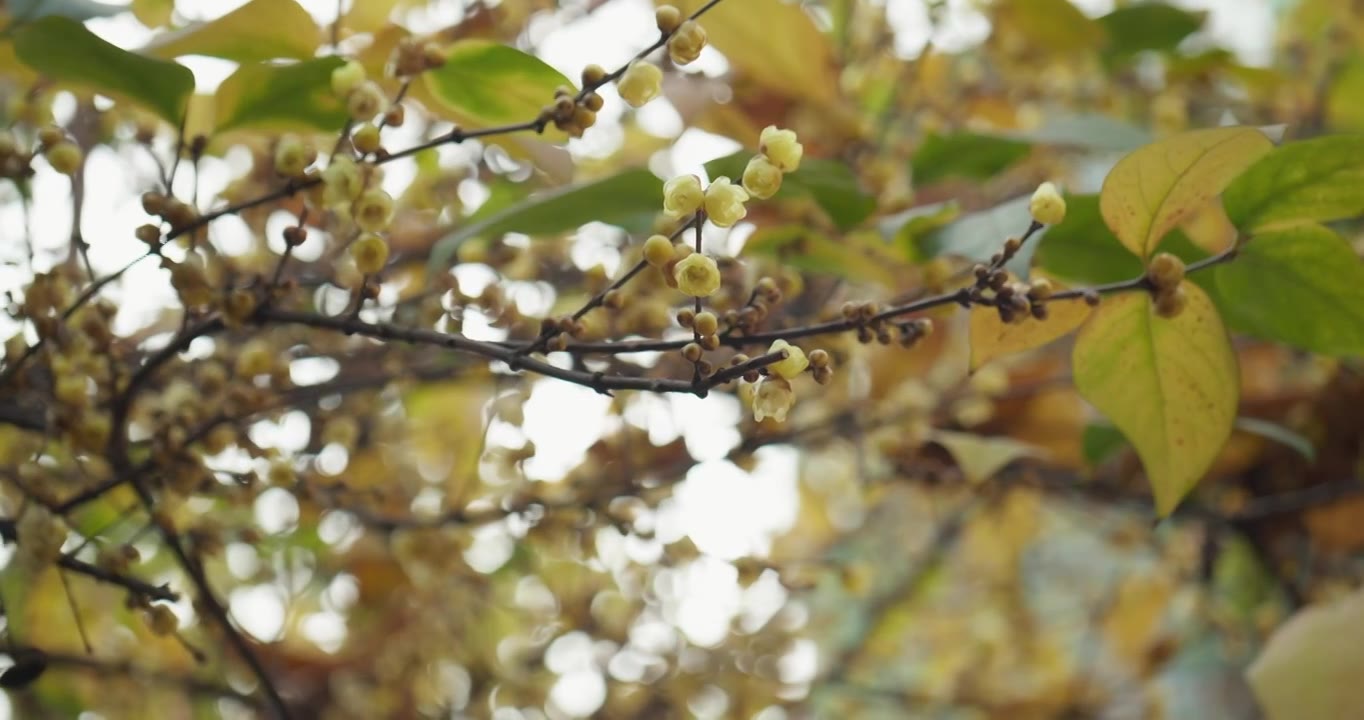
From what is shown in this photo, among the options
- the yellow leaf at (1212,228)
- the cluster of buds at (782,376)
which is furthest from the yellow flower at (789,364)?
the yellow leaf at (1212,228)

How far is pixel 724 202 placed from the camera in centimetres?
30

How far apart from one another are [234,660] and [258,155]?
14.7 inches

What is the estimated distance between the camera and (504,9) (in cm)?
64

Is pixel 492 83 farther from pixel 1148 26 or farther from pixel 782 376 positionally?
pixel 1148 26

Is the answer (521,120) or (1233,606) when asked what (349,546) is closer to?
(521,120)

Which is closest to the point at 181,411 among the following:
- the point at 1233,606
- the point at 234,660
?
the point at 234,660

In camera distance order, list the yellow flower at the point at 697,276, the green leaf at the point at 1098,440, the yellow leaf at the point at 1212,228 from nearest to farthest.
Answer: the yellow flower at the point at 697,276 < the green leaf at the point at 1098,440 < the yellow leaf at the point at 1212,228

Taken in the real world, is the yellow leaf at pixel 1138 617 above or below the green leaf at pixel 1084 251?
below

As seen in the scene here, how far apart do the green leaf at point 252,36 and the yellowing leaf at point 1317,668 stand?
0.51 meters

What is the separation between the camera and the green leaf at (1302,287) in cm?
41

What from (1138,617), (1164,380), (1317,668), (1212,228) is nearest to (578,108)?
(1164,380)

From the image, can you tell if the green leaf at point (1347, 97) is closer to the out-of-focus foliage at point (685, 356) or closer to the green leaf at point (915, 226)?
the out-of-focus foliage at point (685, 356)

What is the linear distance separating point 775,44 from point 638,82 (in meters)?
0.31

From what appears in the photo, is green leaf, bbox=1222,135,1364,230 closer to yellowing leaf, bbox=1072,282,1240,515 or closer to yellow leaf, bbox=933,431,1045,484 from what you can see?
yellowing leaf, bbox=1072,282,1240,515
